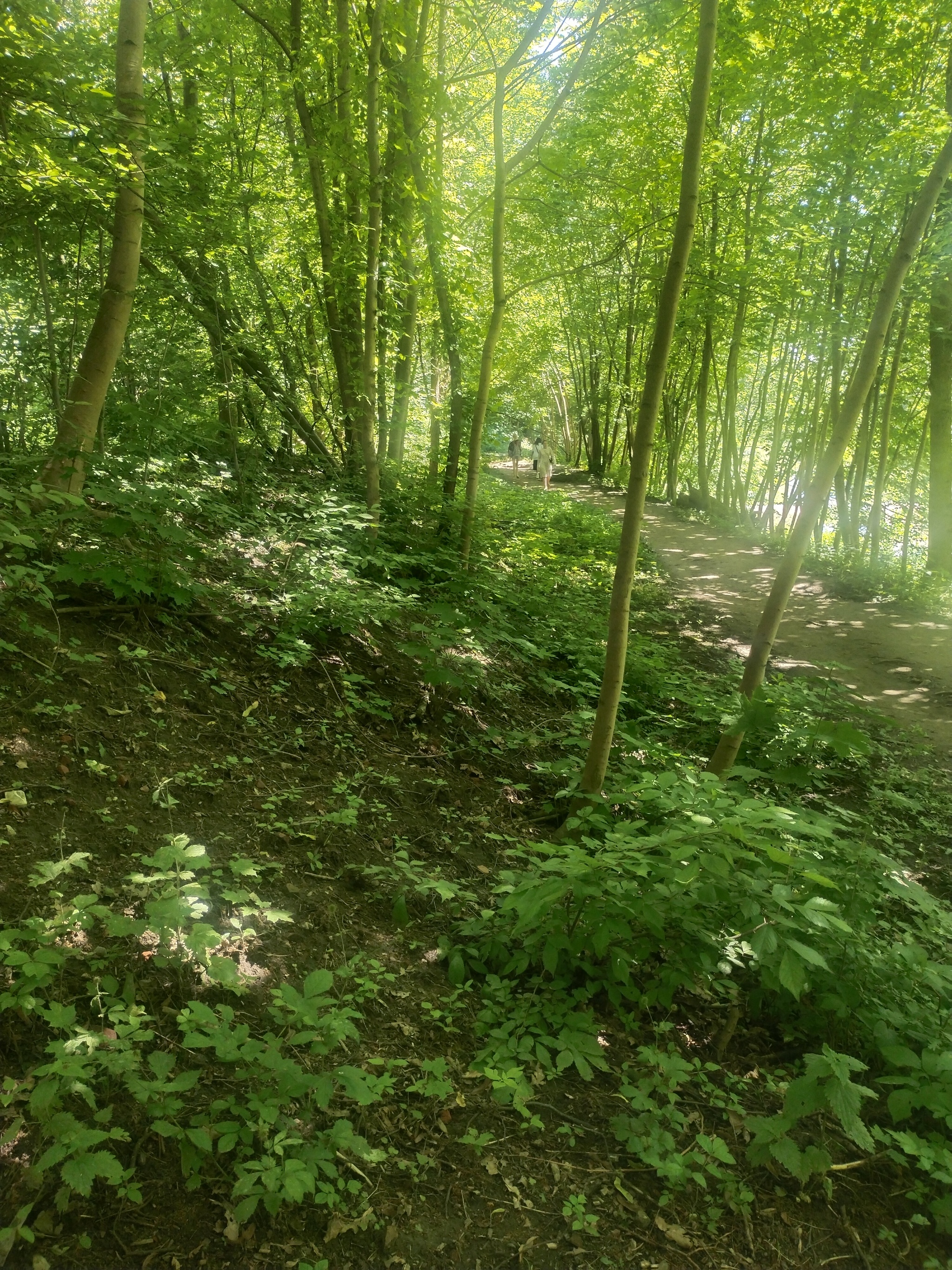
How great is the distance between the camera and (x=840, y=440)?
14.9 feet

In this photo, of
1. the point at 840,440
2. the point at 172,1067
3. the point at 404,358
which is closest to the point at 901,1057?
the point at 172,1067

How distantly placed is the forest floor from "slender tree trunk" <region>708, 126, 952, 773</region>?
5.29ft

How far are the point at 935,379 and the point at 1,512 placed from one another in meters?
13.2

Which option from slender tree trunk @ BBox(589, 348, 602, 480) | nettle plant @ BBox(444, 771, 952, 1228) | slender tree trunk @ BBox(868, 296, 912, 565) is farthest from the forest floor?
slender tree trunk @ BBox(589, 348, 602, 480)

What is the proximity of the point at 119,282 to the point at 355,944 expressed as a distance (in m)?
4.21

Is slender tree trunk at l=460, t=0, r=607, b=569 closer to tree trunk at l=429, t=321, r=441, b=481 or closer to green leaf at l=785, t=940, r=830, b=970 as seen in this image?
tree trunk at l=429, t=321, r=441, b=481

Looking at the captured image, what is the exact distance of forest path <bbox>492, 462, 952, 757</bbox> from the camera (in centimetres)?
777

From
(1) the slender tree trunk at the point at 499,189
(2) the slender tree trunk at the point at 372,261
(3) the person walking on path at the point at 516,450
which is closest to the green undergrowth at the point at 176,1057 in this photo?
(2) the slender tree trunk at the point at 372,261

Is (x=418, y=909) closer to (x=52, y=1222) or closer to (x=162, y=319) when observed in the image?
(x=52, y=1222)

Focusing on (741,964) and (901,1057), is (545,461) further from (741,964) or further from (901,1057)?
(901,1057)

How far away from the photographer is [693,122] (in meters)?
3.65

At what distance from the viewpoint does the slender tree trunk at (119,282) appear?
14.0ft

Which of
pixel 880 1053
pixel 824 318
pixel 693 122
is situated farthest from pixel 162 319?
pixel 824 318

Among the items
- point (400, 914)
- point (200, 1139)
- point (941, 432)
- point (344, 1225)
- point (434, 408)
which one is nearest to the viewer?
point (200, 1139)
